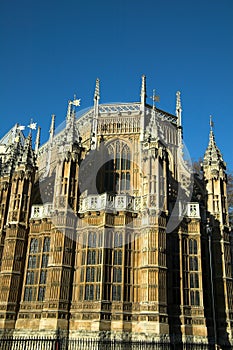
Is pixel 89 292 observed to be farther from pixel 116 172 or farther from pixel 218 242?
pixel 116 172

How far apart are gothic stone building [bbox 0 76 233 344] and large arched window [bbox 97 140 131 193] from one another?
0.47 feet

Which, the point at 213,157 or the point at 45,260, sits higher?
the point at 213,157

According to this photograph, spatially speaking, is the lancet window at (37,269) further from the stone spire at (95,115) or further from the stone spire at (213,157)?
the stone spire at (213,157)

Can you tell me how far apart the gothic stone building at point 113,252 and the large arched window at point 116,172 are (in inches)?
5.7

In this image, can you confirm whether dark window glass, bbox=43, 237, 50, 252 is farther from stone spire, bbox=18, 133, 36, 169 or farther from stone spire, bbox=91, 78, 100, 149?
stone spire, bbox=91, 78, 100, 149

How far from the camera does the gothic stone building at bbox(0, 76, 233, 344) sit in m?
28.8

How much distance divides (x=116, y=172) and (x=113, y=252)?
10.4 metres

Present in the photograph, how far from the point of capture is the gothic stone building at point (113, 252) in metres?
28.8

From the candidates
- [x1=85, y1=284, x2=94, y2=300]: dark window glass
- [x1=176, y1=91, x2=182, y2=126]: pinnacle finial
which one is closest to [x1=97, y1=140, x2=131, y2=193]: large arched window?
[x1=176, y1=91, x2=182, y2=126]: pinnacle finial

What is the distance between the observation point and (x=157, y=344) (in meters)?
25.8

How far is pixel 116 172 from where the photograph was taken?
38625mm

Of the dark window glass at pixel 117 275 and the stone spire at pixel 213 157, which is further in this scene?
the stone spire at pixel 213 157

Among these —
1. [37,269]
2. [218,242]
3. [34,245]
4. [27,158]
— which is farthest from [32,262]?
[218,242]

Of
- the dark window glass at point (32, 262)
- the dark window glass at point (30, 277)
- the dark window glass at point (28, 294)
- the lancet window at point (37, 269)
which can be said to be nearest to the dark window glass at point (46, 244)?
the lancet window at point (37, 269)
